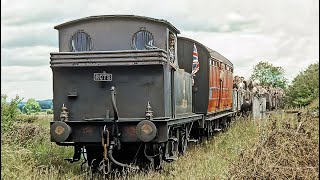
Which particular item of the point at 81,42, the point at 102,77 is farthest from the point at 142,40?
the point at 81,42

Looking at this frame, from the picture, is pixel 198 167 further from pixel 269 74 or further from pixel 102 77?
pixel 269 74

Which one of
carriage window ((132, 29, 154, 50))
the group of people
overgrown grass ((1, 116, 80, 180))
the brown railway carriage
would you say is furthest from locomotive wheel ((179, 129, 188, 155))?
the group of people

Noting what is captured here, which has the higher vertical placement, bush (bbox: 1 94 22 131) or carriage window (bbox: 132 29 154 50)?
carriage window (bbox: 132 29 154 50)

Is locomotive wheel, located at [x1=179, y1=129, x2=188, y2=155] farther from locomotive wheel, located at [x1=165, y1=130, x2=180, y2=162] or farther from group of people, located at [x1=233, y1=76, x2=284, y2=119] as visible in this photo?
group of people, located at [x1=233, y1=76, x2=284, y2=119]

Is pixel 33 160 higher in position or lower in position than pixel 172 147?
lower

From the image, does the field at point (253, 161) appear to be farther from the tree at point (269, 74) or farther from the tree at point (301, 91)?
the tree at point (269, 74)

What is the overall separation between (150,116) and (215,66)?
637 centimetres

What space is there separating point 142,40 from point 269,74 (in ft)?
185

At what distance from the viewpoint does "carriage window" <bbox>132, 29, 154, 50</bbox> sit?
33.2 feet

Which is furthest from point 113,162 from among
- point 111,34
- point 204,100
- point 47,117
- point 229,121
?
point 47,117

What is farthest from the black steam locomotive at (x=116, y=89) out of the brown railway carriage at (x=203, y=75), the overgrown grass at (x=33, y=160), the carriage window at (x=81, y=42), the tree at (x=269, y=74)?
the tree at (x=269, y=74)

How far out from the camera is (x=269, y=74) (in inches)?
2552

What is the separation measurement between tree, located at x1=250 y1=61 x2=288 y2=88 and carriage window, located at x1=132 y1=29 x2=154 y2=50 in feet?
170

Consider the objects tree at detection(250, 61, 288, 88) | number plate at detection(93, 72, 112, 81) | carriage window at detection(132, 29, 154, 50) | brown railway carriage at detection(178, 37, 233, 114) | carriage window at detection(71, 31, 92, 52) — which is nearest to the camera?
number plate at detection(93, 72, 112, 81)
